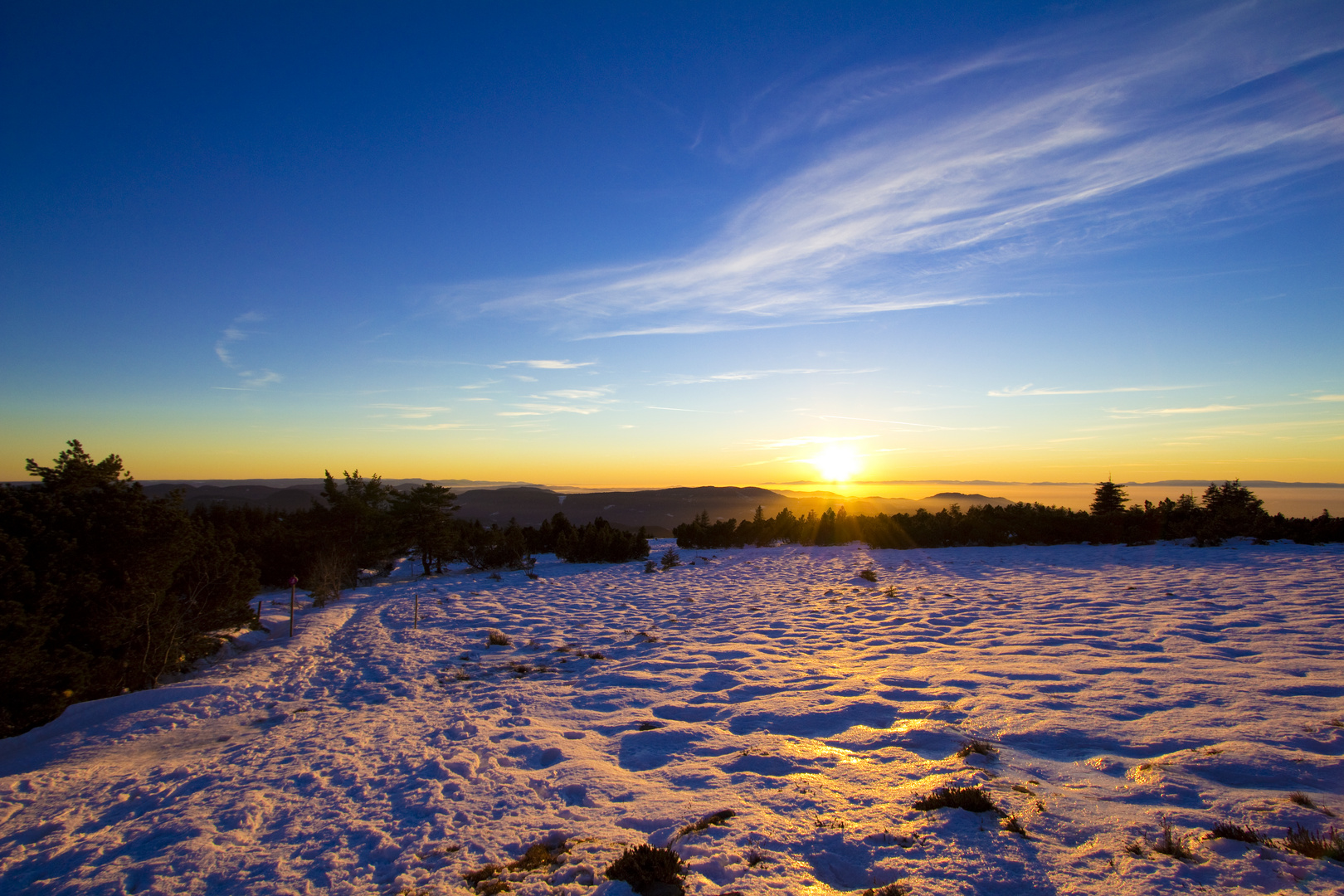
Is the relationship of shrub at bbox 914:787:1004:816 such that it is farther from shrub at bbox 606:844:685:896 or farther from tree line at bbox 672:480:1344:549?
tree line at bbox 672:480:1344:549

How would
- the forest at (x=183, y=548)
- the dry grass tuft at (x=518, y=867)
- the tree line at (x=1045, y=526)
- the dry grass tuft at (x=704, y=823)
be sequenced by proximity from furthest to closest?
the tree line at (x=1045, y=526)
the forest at (x=183, y=548)
the dry grass tuft at (x=704, y=823)
the dry grass tuft at (x=518, y=867)

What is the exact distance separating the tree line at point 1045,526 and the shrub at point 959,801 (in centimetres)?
2190

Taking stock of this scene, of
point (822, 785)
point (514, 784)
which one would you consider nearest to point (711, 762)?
point (822, 785)

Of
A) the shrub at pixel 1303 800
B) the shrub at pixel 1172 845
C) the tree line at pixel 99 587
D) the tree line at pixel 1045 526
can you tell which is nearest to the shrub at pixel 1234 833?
the shrub at pixel 1172 845

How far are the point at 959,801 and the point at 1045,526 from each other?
2468 cm

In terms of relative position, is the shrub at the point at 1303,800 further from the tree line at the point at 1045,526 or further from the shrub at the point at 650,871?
the tree line at the point at 1045,526

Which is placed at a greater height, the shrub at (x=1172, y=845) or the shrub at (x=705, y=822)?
the shrub at (x=1172, y=845)

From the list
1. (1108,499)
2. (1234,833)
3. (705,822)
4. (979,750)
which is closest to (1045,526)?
(1108,499)

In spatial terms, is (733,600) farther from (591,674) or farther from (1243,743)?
(1243,743)

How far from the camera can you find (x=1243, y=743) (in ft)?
15.2

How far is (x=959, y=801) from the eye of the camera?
13.1ft

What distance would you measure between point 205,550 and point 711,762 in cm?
1197

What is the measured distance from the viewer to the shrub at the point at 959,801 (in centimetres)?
392

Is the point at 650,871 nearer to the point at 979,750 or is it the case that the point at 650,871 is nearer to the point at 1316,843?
the point at 979,750
